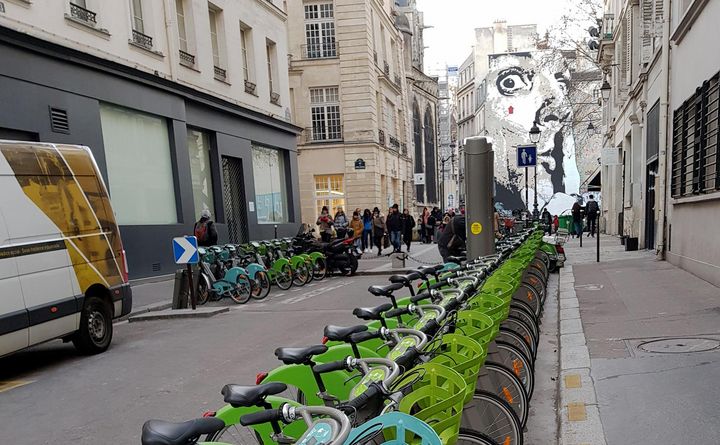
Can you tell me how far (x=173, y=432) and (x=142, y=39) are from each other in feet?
47.5

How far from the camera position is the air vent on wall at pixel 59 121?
37.1ft

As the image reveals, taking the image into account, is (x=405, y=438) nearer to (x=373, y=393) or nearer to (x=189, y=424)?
(x=373, y=393)

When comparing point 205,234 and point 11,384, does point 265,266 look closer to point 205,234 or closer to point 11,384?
point 205,234

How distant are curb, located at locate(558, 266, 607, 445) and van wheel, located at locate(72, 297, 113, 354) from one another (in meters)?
5.58

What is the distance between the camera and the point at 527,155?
13.1 meters

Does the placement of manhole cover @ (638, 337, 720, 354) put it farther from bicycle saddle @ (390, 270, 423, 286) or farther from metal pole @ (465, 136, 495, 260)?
metal pole @ (465, 136, 495, 260)

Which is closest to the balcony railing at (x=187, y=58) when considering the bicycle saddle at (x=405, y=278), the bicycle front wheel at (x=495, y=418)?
the bicycle saddle at (x=405, y=278)

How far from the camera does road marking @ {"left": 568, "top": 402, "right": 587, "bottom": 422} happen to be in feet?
12.8

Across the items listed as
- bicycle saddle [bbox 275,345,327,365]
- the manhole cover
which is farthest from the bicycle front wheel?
the manhole cover

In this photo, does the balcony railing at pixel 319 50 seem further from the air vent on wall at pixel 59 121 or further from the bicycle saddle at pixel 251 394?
the bicycle saddle at pixel 251 394

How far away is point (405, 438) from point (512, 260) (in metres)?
4.29

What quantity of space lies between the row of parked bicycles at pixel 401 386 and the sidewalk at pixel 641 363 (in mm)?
550

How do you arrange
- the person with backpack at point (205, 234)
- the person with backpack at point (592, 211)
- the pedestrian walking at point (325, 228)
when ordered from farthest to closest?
the person with backpack at point (592, 211) → the pedestrian walking at point (325, 228) → the person with backpack at point (205, 234)

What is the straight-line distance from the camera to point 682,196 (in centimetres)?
1074
